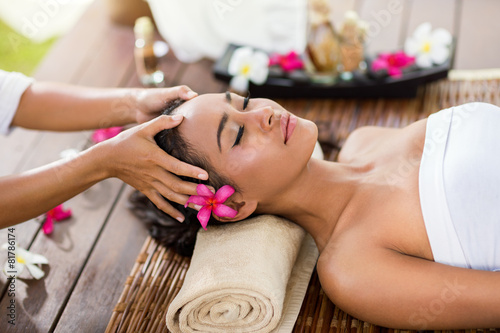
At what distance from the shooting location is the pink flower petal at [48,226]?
2.19 metres

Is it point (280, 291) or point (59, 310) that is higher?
point (280, 291)

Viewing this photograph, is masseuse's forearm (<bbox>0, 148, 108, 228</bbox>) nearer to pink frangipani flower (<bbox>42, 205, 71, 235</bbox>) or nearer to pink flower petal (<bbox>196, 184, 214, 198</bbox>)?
pink flower petal (<bbox>196, 184, 214, 198</bbox>)

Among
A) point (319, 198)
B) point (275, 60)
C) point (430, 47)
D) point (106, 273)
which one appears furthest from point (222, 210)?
point (430, 47)

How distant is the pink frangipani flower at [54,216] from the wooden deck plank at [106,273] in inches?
7.3

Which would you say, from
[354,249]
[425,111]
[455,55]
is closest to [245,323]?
[354,249]

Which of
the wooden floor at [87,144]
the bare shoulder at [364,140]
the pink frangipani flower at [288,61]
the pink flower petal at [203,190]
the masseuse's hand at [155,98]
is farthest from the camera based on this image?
the pink frangipani flower at [288,61]

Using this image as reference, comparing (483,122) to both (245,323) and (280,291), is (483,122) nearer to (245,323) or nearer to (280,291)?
(280,291)

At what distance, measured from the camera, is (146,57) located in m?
2.87

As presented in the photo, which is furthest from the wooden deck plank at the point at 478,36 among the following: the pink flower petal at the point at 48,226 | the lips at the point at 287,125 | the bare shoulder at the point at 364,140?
the pink flower petal at the point at 48,226

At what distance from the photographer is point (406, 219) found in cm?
163

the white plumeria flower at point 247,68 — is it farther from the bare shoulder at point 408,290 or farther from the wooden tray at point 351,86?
the bare shoulder at point 408,290

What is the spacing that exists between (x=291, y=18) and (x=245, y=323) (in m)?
2.01

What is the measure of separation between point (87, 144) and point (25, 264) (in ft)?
2.39

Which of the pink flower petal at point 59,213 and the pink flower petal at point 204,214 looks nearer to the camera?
the pink flower petal at point 204,214
